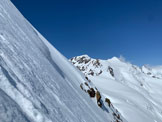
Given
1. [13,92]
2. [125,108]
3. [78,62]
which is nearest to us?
[13,92]

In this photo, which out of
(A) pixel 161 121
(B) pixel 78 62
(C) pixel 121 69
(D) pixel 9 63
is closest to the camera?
(D) pixel 9 63

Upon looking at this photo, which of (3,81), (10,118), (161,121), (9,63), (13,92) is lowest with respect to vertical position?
(161,121)

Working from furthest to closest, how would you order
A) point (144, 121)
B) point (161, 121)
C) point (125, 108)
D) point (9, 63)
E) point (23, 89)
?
point (161, 121) → point (125, 108) → point (144, 121) → point (9, 63) → point (23, 89)

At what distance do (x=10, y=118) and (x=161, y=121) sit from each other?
18296 mm

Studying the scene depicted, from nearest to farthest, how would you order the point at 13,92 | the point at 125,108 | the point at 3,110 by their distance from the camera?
the point at 3,110
the point at 13,92
the point at 125,108

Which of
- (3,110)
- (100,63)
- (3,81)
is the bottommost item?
(3,110)

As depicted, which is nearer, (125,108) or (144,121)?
(144,121)

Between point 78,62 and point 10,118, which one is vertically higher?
point 78,62

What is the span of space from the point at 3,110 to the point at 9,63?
1.63 metres

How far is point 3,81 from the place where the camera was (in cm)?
248

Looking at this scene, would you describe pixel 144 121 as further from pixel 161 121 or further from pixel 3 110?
pixel 3 110

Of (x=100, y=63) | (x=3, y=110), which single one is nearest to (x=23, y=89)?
(x=3, y=110)

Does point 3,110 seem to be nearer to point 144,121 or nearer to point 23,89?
point 23,89

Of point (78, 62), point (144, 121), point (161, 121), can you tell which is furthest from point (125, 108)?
point (78, 62)
